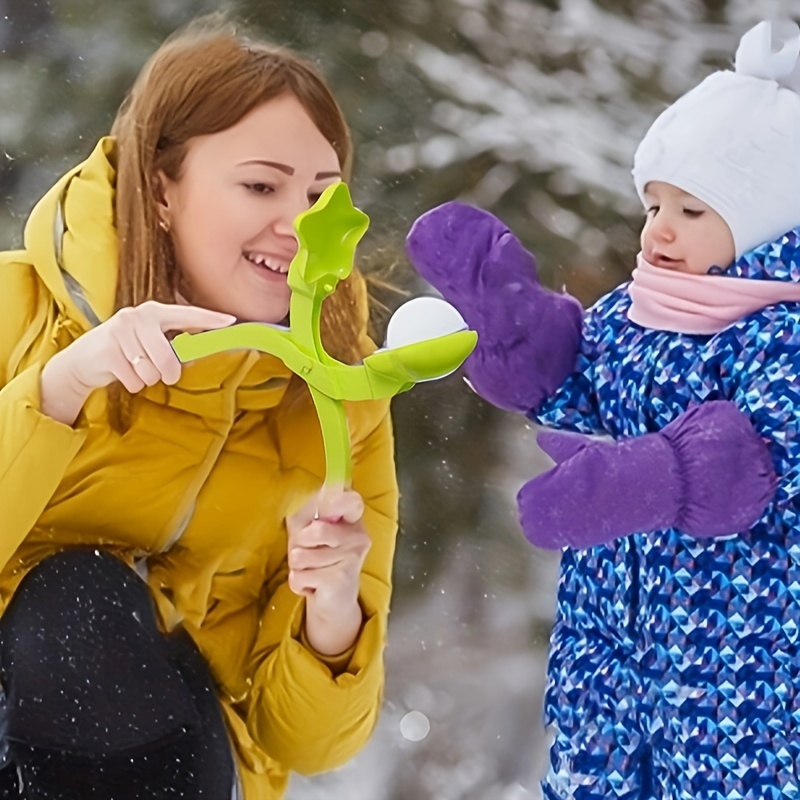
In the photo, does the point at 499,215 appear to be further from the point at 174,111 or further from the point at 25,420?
the point at 25,420

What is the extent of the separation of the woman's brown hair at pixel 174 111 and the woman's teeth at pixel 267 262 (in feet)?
0.20

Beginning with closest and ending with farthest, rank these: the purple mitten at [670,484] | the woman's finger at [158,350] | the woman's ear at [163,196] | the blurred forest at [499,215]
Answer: the purple mitten at [670,484]
the woman's finger at [158,350]
the woman's ear at [163,196]
the blurred forest at [499,215]

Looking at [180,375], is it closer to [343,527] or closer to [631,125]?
[343,527]

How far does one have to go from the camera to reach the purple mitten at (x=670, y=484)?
2.46ft

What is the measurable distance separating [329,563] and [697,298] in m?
0.32

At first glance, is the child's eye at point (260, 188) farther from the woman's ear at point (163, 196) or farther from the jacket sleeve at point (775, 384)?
the jacket sleeve at point (775, 384)

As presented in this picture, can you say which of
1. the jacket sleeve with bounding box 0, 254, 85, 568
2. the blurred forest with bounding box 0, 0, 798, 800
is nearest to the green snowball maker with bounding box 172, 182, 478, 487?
the jacket sleeve with bounding box 0, 254, 85, 568

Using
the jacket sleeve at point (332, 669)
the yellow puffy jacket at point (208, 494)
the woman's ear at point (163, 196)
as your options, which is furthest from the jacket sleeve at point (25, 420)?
the jacket sleeve at point (332, 669)

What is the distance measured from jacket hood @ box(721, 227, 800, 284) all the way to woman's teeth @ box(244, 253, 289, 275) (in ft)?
1.14

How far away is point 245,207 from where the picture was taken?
0.98 metres

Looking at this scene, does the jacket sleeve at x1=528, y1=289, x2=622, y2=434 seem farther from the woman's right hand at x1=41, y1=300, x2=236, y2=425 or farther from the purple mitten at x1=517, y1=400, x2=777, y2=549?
the woman's right hand at x1=41, y1=300, x2=236, y2=425

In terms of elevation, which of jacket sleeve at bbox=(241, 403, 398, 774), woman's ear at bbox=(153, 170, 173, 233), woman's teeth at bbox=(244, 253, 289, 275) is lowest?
jacket sleeve at bbox=(241, 403, 398, 774)

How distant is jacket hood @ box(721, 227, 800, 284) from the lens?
0.81m

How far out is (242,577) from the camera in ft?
3.37
